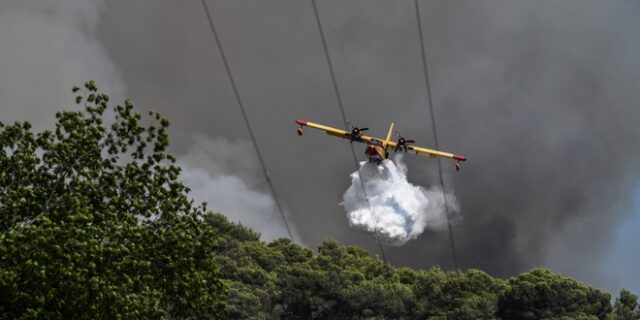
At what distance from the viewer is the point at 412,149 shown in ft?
391

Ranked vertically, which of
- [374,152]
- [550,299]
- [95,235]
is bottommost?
[95,235]

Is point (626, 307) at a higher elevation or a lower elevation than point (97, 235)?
higher

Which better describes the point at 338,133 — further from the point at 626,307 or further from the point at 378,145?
the point at 626,307

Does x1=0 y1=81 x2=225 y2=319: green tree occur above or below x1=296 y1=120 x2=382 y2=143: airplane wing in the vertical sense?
below

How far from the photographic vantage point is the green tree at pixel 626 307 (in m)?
140

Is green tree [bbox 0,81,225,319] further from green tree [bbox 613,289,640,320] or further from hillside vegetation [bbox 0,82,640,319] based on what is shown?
green tree [bbox 613,289,640,320]

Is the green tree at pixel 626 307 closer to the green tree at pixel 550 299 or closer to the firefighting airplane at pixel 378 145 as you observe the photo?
the green tree at pixel 550 299

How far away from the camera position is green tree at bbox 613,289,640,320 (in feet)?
461

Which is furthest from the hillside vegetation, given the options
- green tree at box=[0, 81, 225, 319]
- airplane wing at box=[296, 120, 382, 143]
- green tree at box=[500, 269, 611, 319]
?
green tree at box=[500, 269, 611, 319]

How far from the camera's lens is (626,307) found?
141 m

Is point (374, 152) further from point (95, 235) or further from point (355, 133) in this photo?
point (95, 235)

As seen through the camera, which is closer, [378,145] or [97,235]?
[97,235]

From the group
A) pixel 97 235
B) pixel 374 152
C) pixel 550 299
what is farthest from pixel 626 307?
pixel 97 235

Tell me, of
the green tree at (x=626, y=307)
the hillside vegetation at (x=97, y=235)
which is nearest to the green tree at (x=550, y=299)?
the green tree at (x=626, y=307)
